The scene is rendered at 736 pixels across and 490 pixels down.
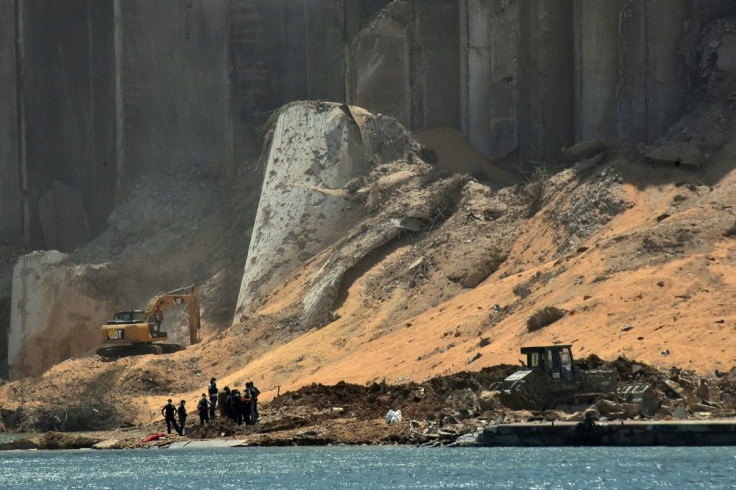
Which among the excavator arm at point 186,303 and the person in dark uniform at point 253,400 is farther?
the excavator arm at point 186,303

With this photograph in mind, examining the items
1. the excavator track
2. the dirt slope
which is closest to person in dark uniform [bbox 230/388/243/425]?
the dirt slope

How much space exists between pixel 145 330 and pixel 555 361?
59.0ft

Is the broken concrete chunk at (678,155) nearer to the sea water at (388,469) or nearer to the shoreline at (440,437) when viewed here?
the shoreline at (440,437)

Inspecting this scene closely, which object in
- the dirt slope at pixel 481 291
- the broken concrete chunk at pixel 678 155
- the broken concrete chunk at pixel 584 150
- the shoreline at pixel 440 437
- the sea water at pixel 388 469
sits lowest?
the sea water at pixel 388 469

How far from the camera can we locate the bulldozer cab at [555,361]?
36.8 meters

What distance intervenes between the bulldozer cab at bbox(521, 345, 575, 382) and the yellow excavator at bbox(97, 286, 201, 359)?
57.8ft

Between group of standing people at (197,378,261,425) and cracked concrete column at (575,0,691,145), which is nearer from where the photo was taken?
group of standing people at (197,378,261,425)

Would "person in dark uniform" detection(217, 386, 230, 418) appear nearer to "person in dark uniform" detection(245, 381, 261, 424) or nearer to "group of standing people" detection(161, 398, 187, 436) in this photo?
"person in dark uniform" detection(245, 381, 261, 424)

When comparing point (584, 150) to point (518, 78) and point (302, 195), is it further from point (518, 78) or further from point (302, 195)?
point (302, 195)

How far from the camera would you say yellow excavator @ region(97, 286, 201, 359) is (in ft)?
173

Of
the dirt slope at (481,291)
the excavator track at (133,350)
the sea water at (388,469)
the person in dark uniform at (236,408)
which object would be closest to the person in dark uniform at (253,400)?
the person in dark uniform at (236,408)

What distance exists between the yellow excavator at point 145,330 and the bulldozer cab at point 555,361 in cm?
1762

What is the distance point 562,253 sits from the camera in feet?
150

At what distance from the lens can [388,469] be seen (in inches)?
1316
